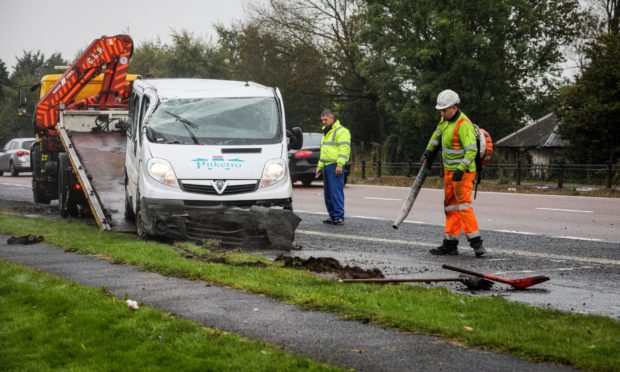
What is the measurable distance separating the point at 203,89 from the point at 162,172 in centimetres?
189

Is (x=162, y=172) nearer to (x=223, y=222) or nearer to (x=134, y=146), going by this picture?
(x=223, y=222)

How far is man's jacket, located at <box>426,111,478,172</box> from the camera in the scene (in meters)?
11.3

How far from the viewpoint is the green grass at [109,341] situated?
5805 mm

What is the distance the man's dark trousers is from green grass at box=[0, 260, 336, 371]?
800 centimetres

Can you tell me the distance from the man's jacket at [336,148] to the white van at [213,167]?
2455 millimetres

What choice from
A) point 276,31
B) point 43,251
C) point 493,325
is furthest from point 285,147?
point 276,31

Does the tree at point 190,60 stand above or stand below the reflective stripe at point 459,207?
above

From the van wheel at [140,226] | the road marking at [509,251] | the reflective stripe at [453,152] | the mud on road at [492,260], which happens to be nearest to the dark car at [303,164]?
the mud on road at [492,260]

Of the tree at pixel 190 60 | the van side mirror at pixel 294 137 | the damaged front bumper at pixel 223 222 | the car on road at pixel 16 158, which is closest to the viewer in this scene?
the damaged front bumper at pixel 223 222

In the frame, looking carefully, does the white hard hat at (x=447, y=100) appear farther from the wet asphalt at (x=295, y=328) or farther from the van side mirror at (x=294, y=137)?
the wet asphalt at (x=295, y=328)

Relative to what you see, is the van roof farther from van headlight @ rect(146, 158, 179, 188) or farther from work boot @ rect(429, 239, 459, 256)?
work boot @ rect(429, 239, 459, 256)

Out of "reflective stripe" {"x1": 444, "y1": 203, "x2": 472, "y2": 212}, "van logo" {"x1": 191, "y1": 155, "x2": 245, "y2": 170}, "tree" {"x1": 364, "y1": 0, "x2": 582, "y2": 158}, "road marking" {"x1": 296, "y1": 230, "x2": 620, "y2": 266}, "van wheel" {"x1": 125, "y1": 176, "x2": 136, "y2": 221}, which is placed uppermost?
"tree" {"x1": 364, "y1": 0, "x2": 582, "y2": 158}

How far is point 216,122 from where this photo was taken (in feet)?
43.4

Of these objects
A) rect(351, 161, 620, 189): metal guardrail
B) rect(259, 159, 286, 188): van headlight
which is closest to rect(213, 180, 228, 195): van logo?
rect(259, 159, 286, 188): van headlight
